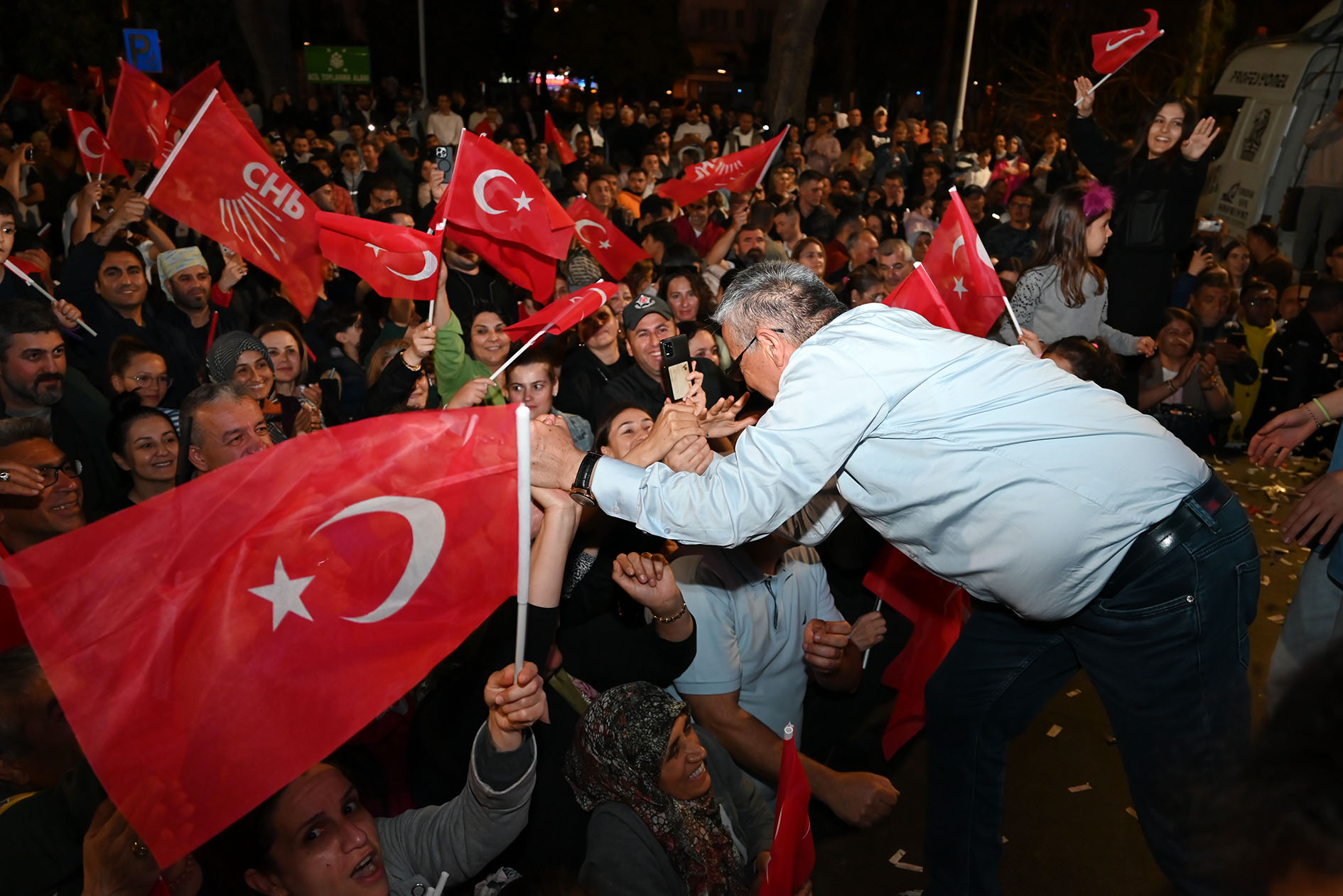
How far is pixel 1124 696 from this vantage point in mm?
2725

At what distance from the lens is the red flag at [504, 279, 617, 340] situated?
4289 mm

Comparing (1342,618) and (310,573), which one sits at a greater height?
(310,573)

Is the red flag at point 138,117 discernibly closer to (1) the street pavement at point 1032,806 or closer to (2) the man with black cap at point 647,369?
(2) the man with black cap at point 647,369

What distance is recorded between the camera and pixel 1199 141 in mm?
5871

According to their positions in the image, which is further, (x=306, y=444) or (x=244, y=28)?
(x=244, y=28)

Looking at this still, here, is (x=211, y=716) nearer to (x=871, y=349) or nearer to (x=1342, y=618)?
(x=871, y=349)

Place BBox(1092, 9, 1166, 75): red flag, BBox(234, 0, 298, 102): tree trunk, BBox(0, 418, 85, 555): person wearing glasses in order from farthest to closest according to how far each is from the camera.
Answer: BBox(234, 0, 298, 102): tree trunk, BBox(1092, 9, 1166, 75): red flag, BBox(0, 418, 85, 555): person wearing glasses

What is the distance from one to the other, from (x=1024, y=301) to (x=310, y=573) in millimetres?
4710

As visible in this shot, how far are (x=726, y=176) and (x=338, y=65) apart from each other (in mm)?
14242

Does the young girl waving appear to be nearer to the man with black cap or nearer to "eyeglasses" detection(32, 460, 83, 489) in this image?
the man with black cap

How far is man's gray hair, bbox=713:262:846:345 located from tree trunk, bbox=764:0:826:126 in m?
18.4

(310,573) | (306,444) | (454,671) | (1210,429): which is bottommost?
(1210,429)

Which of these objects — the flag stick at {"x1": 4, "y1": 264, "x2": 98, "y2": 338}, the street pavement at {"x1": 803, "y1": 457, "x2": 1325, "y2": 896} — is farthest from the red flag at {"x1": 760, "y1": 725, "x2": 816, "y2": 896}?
the flag stick at {"x1": 4, "y1": 264, "x2": 98, "y2": 338}

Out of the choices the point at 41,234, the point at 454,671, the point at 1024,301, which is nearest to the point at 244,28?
the point at 41,234
